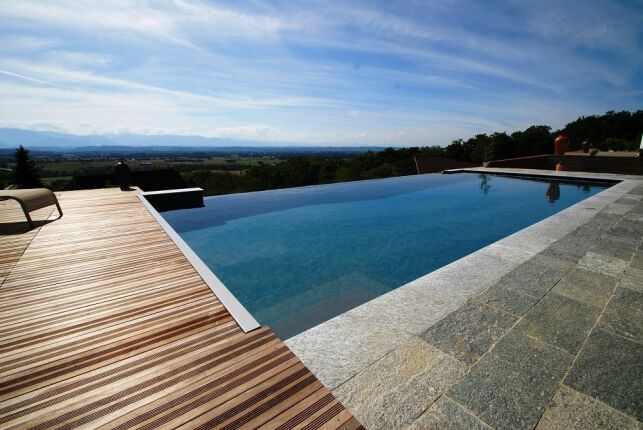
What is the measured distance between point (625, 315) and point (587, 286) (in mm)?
581

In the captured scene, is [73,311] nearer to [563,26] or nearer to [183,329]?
[183,329]

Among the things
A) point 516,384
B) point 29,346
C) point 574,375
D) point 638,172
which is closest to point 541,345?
point 574,375

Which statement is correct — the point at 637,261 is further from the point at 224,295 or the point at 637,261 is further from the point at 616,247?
the point at 224,295

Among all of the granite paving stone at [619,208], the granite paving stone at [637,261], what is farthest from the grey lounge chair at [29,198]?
the granite paving stone at [619,208]

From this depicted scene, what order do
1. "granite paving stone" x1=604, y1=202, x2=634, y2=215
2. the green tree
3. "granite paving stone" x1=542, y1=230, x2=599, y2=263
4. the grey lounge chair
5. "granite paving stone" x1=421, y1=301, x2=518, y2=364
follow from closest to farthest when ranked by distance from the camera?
"granite paving stone" x1=421, y1=301, x2=518, y2=364 < "granite paving stone" x1=542, y1=230, x2=599, y2=263 < the grey lounge chair < "granite paving stone" x1=604, y1=202, x2=634, y2=215 < the green tree


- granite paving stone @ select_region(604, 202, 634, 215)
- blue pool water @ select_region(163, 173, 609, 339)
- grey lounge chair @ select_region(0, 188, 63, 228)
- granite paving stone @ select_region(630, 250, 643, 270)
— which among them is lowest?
blue pool water @ select_region(163, 173, 609, 339)

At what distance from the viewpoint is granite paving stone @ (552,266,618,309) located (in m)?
3.07

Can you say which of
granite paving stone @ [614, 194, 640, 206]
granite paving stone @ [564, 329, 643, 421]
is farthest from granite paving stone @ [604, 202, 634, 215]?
granite paving stone @ [564, 329, 643, 421]

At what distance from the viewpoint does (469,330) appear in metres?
2.53

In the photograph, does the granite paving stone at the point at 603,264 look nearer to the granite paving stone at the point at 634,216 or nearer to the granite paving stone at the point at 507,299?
the granite paving stone at the point at 507,299

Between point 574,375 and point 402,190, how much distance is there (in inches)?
417

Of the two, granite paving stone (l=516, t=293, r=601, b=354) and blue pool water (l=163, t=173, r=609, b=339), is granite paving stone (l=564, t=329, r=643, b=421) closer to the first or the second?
granite paving stone (l=516, t=293, r=601, b=354)

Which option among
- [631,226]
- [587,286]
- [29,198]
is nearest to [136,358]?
[587,286]

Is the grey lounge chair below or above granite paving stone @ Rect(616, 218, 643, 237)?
above
